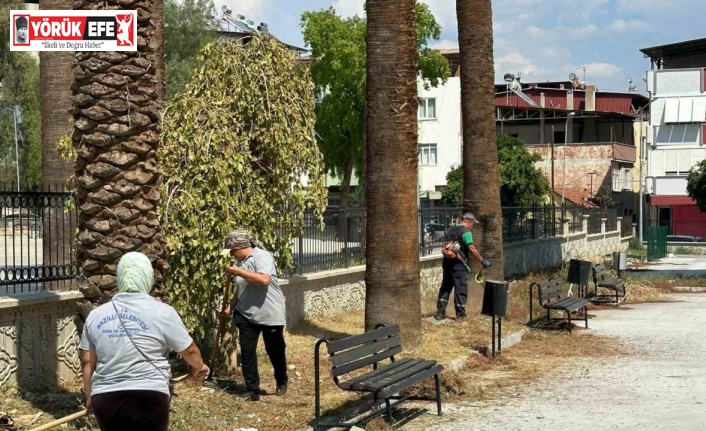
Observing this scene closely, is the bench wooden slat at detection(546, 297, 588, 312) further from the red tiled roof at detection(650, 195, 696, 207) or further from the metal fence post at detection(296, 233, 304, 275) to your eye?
the red tiled roof at detection(650, 195, 696, 207)

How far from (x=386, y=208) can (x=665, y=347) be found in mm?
5322

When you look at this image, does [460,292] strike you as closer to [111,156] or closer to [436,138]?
[111,156]

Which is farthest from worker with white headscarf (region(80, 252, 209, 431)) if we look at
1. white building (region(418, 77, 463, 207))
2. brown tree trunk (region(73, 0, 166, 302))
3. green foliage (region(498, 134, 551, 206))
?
white building (region(418, 77, 463, 207))

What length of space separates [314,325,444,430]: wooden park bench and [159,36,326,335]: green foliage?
1.96 metres

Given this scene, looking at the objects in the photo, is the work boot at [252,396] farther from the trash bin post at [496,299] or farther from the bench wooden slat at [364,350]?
the trash bin post at [496,299]

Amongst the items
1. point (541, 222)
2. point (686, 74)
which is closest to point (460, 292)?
point (541, 222)

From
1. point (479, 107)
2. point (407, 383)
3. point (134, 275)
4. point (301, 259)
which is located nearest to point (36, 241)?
point (407, 383)

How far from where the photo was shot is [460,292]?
53.5 feet

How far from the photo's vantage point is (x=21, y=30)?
726 centimetres

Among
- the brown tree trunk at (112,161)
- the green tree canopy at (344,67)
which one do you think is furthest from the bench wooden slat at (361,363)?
the green tree canopy at (344,67)

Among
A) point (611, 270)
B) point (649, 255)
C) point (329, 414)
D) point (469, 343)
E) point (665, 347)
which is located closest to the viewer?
point (329, 414)

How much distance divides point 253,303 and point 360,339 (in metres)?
1.26

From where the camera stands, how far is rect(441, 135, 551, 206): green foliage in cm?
5825

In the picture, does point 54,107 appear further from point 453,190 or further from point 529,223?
point 453,190
